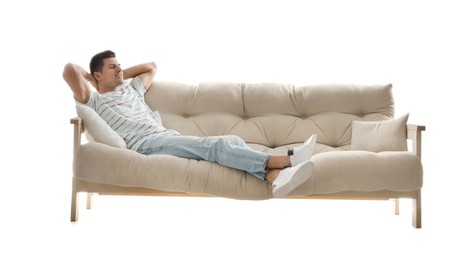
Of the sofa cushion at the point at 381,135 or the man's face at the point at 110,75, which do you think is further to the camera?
the man's face at the point at 110,75

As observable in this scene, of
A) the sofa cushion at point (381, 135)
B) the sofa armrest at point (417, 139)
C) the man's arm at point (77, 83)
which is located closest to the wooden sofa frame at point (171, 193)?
the sofa armrest at point (417, 139)

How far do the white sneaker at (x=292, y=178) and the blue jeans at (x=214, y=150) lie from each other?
17 cm

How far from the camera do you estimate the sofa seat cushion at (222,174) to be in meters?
2.86

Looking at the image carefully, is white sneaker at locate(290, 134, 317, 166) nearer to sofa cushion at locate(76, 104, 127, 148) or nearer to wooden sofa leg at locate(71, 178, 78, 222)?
sofa cushion at locate(76, 104, 127, 148)

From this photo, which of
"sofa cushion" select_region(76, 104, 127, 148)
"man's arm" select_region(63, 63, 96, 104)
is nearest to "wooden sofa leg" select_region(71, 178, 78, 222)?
"sofa cushion" select_region(76, 104, 127, 148)

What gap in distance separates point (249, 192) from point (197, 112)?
1.09 meters

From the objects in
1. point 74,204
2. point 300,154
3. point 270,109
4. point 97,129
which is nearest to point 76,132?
point 97,129

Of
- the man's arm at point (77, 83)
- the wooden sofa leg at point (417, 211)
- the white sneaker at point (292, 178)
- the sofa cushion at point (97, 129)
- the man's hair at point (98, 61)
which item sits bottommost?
the wooden sofa leg at point (417, 211)

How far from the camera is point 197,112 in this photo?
3.79m

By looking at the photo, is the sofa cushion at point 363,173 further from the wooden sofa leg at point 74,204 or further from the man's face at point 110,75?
the man's face at point 110,75

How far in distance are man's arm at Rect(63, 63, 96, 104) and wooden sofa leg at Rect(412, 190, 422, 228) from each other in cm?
195

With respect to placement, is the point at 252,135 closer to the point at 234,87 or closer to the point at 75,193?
the point at 234,87

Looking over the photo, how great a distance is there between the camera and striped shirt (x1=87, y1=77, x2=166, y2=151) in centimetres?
328

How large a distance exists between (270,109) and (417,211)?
118 centimetres
